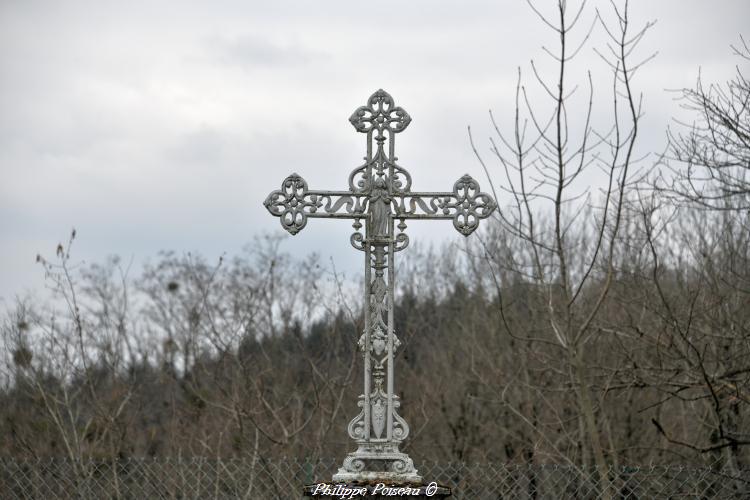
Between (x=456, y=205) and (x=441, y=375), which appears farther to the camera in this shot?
(x=441, y=375)

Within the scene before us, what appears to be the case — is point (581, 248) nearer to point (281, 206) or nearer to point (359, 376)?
point (359, 376)

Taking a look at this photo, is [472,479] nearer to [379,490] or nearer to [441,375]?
[379,490]

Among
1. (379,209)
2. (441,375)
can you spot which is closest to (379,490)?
(379,209)

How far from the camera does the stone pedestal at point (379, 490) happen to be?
17.1 feet

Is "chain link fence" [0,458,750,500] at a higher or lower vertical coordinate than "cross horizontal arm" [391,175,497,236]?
lower

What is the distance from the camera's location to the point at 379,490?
5246mm

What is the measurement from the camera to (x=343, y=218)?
5953mm

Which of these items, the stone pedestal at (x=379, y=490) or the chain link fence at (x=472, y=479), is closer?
the stone pedestal at (x=379, y=490)

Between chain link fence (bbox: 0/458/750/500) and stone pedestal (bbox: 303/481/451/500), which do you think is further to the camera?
chain link fence (bbox: 0/458/750/500)

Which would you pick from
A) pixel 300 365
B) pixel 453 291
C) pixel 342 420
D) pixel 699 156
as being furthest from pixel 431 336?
pixel 699 156

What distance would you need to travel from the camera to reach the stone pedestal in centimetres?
522

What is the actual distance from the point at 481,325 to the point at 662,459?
20.9 feet

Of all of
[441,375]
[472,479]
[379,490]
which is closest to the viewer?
[379,490]

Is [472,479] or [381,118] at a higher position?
[381,118]
